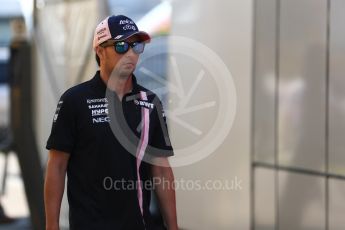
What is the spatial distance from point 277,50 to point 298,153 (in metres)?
0.82

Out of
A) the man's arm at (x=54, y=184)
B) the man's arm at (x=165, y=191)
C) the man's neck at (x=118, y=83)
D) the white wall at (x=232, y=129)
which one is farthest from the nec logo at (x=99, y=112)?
the white wall at (x=232, y=129)

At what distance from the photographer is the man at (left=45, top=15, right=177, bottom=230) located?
11.4 feet

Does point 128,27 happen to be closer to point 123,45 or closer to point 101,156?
point 123,45

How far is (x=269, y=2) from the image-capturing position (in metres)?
5.77

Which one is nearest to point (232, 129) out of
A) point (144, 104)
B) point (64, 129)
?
point (144, 104)

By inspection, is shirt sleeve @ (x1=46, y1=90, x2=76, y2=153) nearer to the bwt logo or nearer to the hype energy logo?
the bwt logo

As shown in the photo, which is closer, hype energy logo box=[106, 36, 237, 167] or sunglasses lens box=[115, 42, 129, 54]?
sunglasses lens box=[115, 42, 129, 54]

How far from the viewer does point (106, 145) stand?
3469 mm

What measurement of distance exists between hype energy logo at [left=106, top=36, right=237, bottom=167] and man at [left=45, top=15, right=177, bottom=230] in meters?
2.63

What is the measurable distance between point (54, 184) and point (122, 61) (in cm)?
67

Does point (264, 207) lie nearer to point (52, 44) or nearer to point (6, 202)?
point (52, 44)

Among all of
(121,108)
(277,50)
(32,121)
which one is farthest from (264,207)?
(32,121)

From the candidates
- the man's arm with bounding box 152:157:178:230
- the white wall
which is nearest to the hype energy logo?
the white wall

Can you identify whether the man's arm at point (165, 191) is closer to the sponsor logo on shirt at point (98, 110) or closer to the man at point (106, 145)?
the man at point (106, 145)
